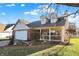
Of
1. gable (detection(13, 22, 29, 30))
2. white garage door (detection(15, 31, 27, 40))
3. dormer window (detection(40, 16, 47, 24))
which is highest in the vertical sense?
dormer window (detection(40, 16, 47, 24))

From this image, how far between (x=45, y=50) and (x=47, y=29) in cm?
27

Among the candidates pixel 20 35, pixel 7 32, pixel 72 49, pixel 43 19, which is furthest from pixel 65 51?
pixel 7 32

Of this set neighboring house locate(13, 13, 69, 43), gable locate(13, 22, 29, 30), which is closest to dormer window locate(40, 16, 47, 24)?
neighboring house locate(13, 13, 69, 43)

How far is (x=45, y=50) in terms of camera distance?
3.28 m

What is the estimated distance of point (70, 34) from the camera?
10.8ft

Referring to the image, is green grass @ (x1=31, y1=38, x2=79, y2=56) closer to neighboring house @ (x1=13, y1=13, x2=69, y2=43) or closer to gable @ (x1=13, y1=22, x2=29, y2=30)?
neighboring house @ (x1=13, y1=13, x2=69, y2=43)

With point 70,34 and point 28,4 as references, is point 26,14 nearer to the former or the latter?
point 28,4

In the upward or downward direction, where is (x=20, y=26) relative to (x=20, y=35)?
upward

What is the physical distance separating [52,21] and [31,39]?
352mm

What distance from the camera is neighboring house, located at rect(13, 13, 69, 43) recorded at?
328 cm

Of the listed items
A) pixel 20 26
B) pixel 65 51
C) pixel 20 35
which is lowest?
pixel 65 51

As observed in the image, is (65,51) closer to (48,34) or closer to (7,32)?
(48,34)

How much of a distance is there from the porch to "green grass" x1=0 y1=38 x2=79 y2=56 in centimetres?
9

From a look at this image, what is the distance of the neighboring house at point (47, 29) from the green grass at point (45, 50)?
9cm
